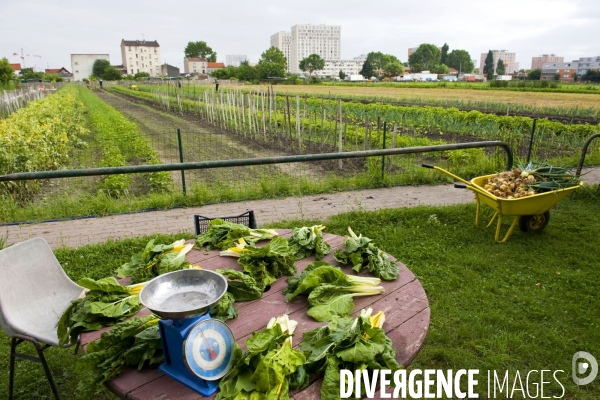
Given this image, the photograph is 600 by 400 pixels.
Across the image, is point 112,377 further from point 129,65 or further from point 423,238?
point 129,65

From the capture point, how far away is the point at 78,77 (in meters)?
132

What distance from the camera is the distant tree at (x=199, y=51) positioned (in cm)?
15575

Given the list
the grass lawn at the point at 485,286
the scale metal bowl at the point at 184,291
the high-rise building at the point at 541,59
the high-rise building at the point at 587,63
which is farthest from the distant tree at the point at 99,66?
the high-rise building at the point at 541,59

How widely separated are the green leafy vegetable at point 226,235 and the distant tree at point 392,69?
13768 centimetres

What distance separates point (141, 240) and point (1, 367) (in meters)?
2.32

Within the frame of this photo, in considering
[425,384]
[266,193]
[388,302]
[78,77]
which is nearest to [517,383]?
[425,384]

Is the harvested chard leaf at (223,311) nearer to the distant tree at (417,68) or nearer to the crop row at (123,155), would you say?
the crop row at (123,155)

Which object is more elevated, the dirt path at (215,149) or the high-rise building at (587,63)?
the high-rise building at (587,63)

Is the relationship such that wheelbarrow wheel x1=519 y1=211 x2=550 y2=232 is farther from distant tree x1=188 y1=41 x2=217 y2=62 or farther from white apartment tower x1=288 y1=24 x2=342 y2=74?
white apartment tower x1=288 y1=24 x2=342 y2=74

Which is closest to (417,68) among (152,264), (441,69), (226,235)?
(441,69)

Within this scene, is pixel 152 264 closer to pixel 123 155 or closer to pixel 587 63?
pixel 123 155

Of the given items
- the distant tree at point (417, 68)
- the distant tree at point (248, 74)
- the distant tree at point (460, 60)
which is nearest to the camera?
the distant tree at point (248, 74)

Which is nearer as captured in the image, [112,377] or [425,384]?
[112,377]

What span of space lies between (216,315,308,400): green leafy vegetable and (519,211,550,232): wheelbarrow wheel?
5.01 m
